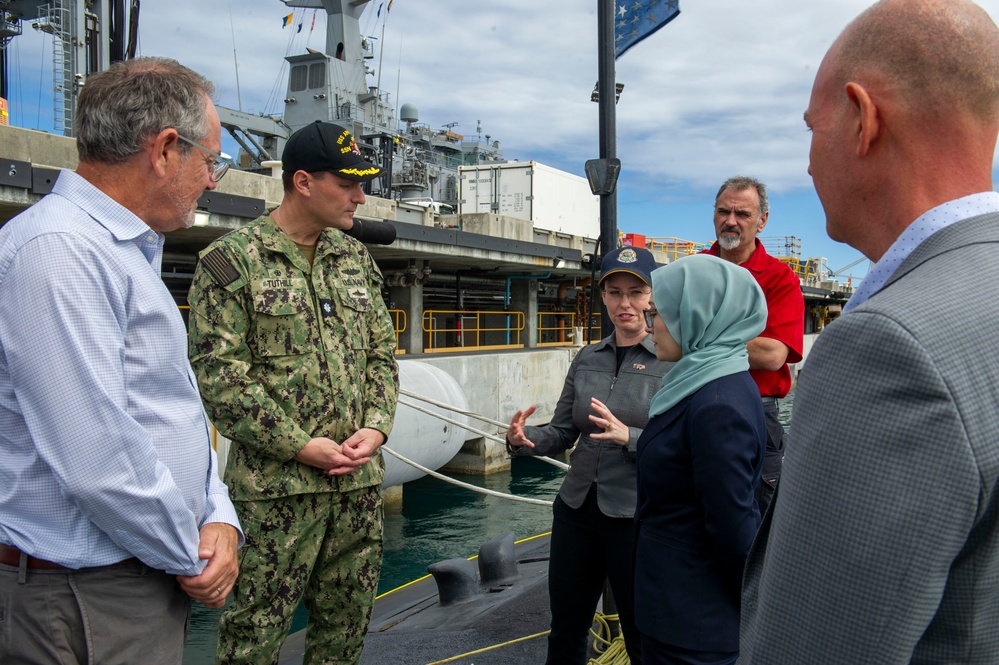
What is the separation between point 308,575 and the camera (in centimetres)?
254

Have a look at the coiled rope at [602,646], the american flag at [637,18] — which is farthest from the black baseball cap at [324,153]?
the coiled rope at [602,646]

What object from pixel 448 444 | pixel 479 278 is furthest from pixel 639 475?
pixel 479 278

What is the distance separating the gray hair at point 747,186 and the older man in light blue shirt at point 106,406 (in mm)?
2420

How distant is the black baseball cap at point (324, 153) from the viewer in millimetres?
2672

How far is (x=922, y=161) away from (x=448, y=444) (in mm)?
Answer: 9237

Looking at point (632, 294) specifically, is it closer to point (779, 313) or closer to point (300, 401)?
point (779, 313)

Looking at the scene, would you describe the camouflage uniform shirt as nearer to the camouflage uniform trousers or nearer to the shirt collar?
the camouflage uniform trousers

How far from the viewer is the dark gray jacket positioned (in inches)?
106

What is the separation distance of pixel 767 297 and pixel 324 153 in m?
1.99

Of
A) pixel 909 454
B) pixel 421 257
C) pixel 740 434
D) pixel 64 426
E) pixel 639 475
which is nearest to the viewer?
pixel 909 454

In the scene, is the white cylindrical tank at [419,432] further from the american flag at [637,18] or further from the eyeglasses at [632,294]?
the eyeglasses at [632,294]

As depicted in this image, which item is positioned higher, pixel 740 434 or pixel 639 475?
pixel 740 434

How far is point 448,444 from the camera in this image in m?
9.91

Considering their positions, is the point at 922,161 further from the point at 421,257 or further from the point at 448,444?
the point at 421,257
